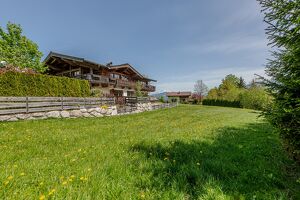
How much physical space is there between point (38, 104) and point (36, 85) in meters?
3.60

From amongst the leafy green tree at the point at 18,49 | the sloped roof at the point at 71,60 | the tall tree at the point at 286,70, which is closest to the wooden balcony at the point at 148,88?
the sloped roof at the point at 71,60

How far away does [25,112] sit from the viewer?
Result: 28.8 ft

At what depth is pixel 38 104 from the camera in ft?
30.6

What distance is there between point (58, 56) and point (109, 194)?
2354cm

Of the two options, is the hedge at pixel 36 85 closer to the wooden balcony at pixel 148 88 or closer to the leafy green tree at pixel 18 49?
the leafy green tree at pixel 18 49

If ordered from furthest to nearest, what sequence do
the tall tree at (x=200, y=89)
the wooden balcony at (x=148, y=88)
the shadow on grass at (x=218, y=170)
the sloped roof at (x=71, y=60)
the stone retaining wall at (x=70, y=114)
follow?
the tall tree at (x=200, y=89) → the wooden balcony at (x=148, y=88) → the sloped roof at (x=71, y=60) → the stone retaining wall at (x=70, y=114) → the shadow on grass at (x=218, y=170)

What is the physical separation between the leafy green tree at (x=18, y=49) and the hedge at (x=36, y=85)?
14330 mm

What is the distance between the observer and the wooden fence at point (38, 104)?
26.6 ft

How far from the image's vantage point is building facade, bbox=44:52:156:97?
2283 cm

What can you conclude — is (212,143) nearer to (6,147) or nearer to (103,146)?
(103,146)

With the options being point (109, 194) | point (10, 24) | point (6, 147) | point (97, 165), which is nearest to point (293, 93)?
point (109, 194)

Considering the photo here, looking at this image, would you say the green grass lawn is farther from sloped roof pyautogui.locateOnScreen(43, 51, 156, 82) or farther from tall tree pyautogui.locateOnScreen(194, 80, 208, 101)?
tall tree pyautogui.locateOnScreen(194, 80, 208, 101)

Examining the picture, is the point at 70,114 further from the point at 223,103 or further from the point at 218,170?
the point at 223,103

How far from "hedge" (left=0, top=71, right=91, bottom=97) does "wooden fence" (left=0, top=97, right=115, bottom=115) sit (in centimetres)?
279
